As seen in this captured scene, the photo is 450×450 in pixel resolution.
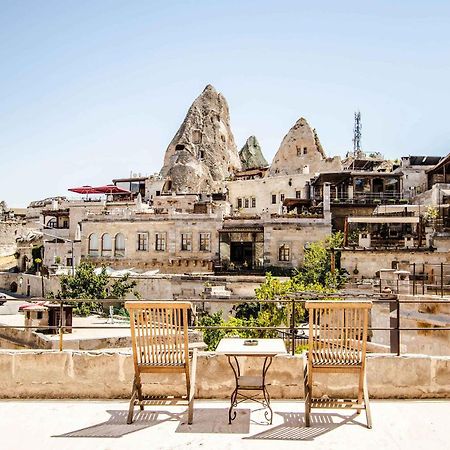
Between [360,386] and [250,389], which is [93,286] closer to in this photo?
[250,389]

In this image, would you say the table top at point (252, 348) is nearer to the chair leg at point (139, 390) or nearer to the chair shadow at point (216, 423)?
the chair shadow at point (216, 423)

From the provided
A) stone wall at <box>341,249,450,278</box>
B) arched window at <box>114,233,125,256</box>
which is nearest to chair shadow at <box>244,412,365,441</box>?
stone wall at <box>341,249,450,278</box>

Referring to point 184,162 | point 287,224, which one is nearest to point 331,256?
point 287,224

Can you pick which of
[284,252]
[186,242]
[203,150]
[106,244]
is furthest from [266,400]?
[203,150]

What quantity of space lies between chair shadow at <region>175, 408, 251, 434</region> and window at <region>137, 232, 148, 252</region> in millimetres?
37498

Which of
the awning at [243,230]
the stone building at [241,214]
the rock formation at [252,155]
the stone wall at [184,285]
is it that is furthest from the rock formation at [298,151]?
the stone wall at [184,285]

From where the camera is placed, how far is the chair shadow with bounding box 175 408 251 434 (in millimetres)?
4945

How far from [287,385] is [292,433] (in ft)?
3.47

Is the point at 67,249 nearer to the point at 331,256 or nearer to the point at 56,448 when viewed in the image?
the point at 331,256

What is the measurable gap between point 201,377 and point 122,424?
1115 millimetres

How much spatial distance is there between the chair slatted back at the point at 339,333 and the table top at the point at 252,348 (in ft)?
1.23

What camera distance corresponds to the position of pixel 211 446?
4582mm

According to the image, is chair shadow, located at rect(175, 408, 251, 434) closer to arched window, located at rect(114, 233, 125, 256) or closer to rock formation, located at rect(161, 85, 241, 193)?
arched window, located at rect(114, 233, 125, 256)

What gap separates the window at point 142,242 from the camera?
42531 mm
